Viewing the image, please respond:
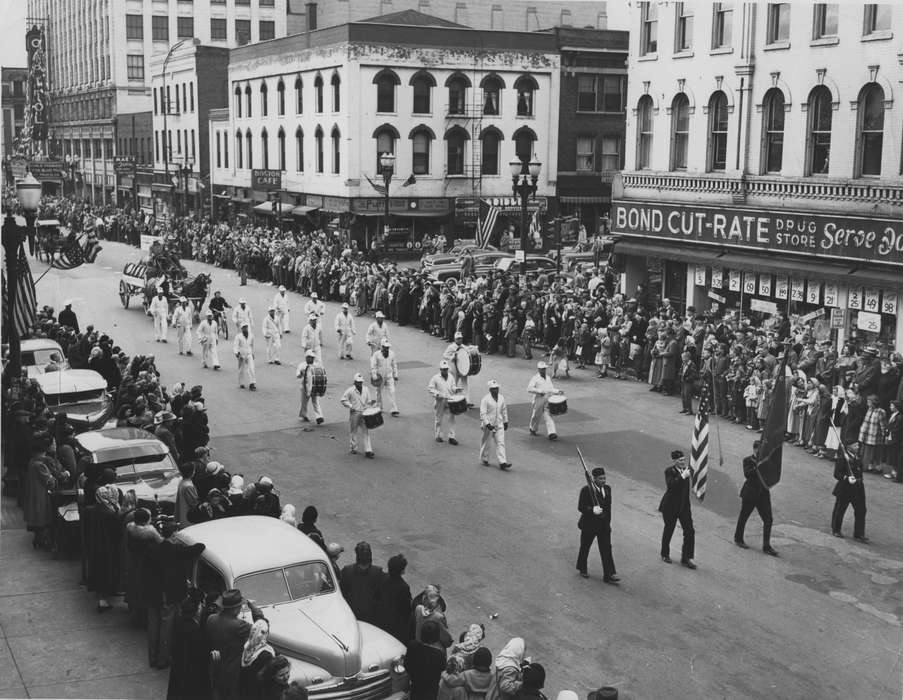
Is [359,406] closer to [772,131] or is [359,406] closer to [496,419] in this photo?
[496,419]

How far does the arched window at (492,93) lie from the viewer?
55.1m

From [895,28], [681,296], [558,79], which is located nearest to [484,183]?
[558,79]

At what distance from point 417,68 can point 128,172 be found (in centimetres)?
3991

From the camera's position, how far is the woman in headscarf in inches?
372

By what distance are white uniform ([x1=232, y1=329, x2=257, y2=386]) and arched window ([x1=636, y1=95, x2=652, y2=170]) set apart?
1516cm

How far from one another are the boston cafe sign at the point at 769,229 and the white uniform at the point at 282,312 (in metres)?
11.0

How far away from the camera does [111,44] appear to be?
273 ft

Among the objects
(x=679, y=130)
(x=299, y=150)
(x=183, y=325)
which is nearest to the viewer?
(x=183, y=325)

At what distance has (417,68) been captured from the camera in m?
53.5

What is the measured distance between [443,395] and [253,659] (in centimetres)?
1195

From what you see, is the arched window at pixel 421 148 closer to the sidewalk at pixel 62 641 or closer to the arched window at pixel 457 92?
the arched window at pixel 457 92

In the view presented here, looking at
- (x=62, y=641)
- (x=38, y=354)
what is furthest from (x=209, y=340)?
(x=62, y=641)

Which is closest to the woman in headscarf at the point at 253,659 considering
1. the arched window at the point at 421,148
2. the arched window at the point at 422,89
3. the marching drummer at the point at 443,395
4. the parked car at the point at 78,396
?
the parked car at the point at 78,396

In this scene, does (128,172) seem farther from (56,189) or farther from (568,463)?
(568,463)
